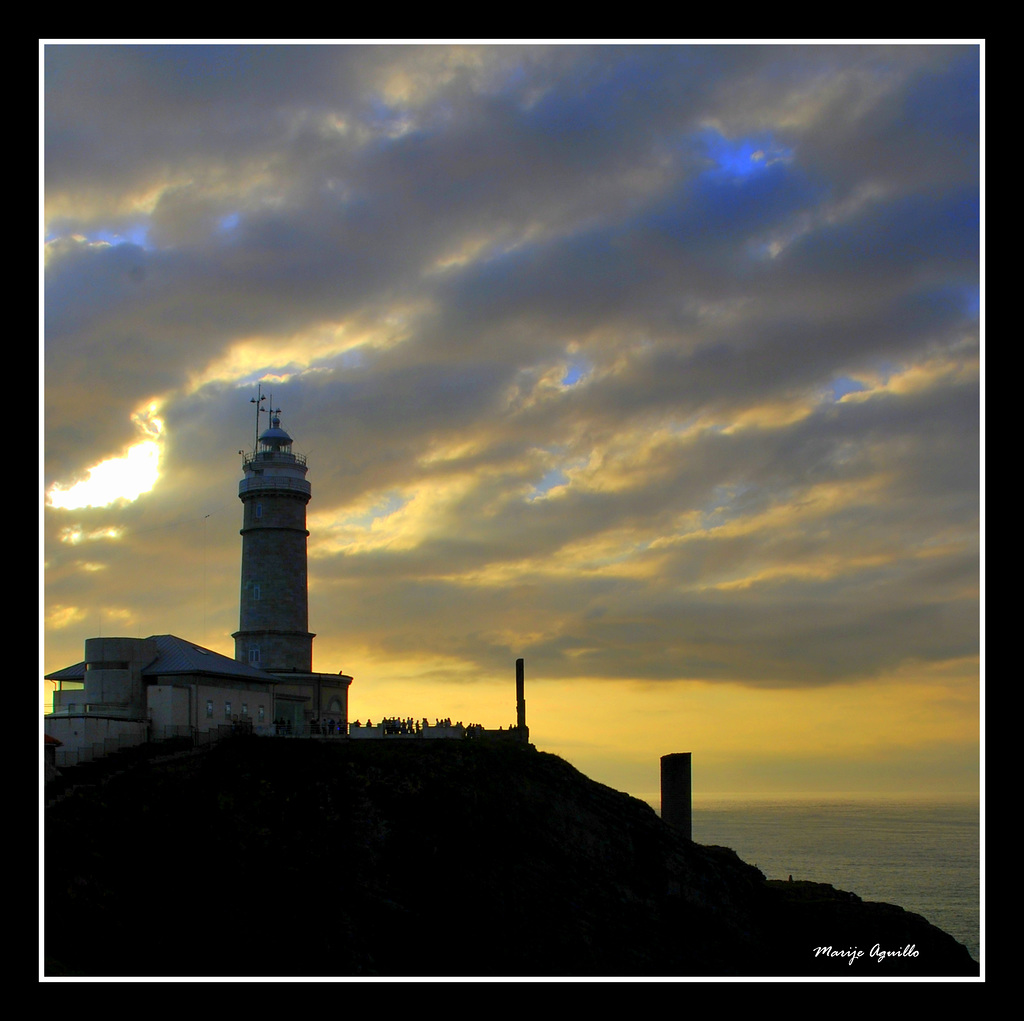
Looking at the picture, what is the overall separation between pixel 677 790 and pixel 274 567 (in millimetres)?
26947

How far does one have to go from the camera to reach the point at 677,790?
211 feet

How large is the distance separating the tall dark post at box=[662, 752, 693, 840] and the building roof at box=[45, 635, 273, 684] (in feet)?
81.7

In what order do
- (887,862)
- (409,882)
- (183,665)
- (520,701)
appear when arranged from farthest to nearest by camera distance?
(887,862) < (520,701) < (183,665) < (409,882)

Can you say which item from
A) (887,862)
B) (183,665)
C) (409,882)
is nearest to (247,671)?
(183,665)

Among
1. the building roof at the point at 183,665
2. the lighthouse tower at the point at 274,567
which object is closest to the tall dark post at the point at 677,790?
the lighthouse tower at the point at 274,567

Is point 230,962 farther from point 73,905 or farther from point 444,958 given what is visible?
Answer: point 444,958

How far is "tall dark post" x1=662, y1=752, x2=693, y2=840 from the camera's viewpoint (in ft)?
211

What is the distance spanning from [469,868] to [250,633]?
1027 inches

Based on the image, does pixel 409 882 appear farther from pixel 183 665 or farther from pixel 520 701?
pixel 520 701

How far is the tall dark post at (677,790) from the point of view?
64.2 metres

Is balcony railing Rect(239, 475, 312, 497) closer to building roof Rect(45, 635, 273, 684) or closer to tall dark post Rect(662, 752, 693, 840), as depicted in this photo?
building roof Rect(45, 635, 273, 684)

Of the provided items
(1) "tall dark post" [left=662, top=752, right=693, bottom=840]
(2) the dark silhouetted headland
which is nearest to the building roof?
(2) the dark silhouetted headland

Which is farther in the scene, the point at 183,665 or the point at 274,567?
the point at 274,567
